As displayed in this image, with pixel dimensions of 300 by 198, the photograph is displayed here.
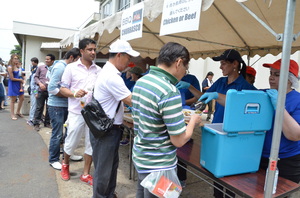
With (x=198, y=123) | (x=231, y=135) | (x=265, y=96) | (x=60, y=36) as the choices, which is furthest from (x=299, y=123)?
(x=60, y=36)

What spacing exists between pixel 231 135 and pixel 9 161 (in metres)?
3.86

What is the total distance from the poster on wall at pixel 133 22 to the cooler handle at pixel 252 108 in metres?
1.67

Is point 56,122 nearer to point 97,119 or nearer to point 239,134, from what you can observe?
point 97,119

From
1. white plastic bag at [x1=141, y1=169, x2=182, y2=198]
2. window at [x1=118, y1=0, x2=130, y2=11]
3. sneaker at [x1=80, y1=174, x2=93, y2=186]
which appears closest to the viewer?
white plastic bag at [x1=141, y1=169, x2=182, y2=198]

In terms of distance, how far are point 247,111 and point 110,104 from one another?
4.16 ft

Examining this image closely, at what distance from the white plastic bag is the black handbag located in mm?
766

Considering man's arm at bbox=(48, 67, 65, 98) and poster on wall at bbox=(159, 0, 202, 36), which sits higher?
poster on wall at bbox=(159, 0, 202, 36)

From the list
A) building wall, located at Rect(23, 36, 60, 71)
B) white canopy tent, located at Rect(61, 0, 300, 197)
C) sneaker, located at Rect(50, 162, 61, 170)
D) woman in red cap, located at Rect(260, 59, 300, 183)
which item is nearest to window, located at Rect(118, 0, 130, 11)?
building wall, located at Rect(23, 36, 60, 71)

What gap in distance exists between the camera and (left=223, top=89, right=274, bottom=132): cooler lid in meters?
1.41

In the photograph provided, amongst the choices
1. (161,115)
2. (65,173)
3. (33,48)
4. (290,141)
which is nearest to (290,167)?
(290,141)

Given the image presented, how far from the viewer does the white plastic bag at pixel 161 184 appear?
4.85 feet

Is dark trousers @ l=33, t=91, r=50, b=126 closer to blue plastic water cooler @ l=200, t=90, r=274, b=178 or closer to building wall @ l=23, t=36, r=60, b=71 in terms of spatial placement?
blue plastic water cooler @ l=200, t=90, r=274, b=178

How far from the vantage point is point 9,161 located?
379cm

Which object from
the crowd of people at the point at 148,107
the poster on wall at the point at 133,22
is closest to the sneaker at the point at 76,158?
the crowd of people at the point at 148,107
